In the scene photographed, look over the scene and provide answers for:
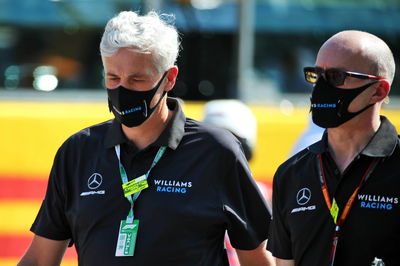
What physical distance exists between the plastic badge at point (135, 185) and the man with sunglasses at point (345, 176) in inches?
21.6

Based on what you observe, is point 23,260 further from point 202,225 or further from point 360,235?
point 360,235

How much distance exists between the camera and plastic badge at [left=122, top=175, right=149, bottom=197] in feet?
11.5

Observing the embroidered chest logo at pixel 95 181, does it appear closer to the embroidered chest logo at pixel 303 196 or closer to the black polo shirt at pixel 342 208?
the black polo shirt at pixel 342 208

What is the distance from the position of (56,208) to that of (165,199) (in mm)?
521

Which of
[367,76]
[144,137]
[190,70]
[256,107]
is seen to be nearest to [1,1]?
[190,70]

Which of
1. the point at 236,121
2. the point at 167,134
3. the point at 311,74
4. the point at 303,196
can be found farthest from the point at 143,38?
the point at 236,121

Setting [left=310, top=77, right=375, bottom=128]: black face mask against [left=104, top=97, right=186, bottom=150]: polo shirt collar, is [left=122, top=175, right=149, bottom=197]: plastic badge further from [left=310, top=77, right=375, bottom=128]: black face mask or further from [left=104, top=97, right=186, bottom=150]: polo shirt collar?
[left=310, top=77, right=375, bottom=128]: black face mask

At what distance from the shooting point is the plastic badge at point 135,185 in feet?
11.5

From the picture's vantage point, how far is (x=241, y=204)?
140 inches

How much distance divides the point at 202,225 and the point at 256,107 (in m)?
3.65

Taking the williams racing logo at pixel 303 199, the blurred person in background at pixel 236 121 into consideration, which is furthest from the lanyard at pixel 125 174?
the blurred person in background at pixel 236 121

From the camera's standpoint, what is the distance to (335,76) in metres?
3.36

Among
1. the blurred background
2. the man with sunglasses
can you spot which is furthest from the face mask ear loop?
the blurred background

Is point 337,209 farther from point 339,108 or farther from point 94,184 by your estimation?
point 94,184
